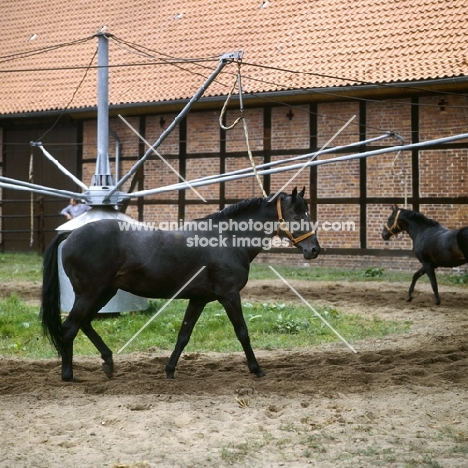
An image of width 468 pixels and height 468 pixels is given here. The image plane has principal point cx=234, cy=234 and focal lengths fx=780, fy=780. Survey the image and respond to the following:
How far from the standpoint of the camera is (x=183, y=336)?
7.09m

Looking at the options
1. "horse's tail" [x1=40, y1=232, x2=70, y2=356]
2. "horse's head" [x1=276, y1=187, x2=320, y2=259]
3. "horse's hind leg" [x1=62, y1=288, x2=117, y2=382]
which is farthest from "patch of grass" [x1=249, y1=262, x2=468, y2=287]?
"horse's hind leg" [x1=62, y1=288, x2=117, y2=382]

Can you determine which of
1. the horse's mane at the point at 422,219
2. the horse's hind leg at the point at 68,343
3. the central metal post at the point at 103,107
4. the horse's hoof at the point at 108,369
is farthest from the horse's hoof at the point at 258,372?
the horse's mane at the point at 422,219

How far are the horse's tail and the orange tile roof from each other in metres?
7.12

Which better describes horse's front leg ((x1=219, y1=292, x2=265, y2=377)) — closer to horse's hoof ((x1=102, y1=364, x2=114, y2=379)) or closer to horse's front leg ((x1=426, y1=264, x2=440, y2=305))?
horse's hoof ((x1=102, y1=364, x2=114, y2=379))

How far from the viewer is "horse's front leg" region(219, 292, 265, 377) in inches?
272

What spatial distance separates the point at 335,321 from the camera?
10.1m

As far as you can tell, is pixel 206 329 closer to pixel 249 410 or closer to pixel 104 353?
pixel 104 353

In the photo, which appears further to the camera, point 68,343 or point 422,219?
point 422,219

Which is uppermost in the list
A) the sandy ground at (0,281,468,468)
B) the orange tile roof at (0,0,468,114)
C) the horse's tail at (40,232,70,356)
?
the orange tile roof at (0,0,468,114)

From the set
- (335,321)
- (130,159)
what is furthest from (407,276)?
(130,159)

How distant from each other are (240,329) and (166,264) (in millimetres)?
879

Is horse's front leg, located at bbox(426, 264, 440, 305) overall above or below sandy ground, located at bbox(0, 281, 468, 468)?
above

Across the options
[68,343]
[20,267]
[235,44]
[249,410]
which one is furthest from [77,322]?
[235,44]

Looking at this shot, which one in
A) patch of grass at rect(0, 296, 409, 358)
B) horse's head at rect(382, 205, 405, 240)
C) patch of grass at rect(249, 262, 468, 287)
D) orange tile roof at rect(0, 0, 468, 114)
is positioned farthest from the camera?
orange tile roof at rect(0, 0, 468, 114)
